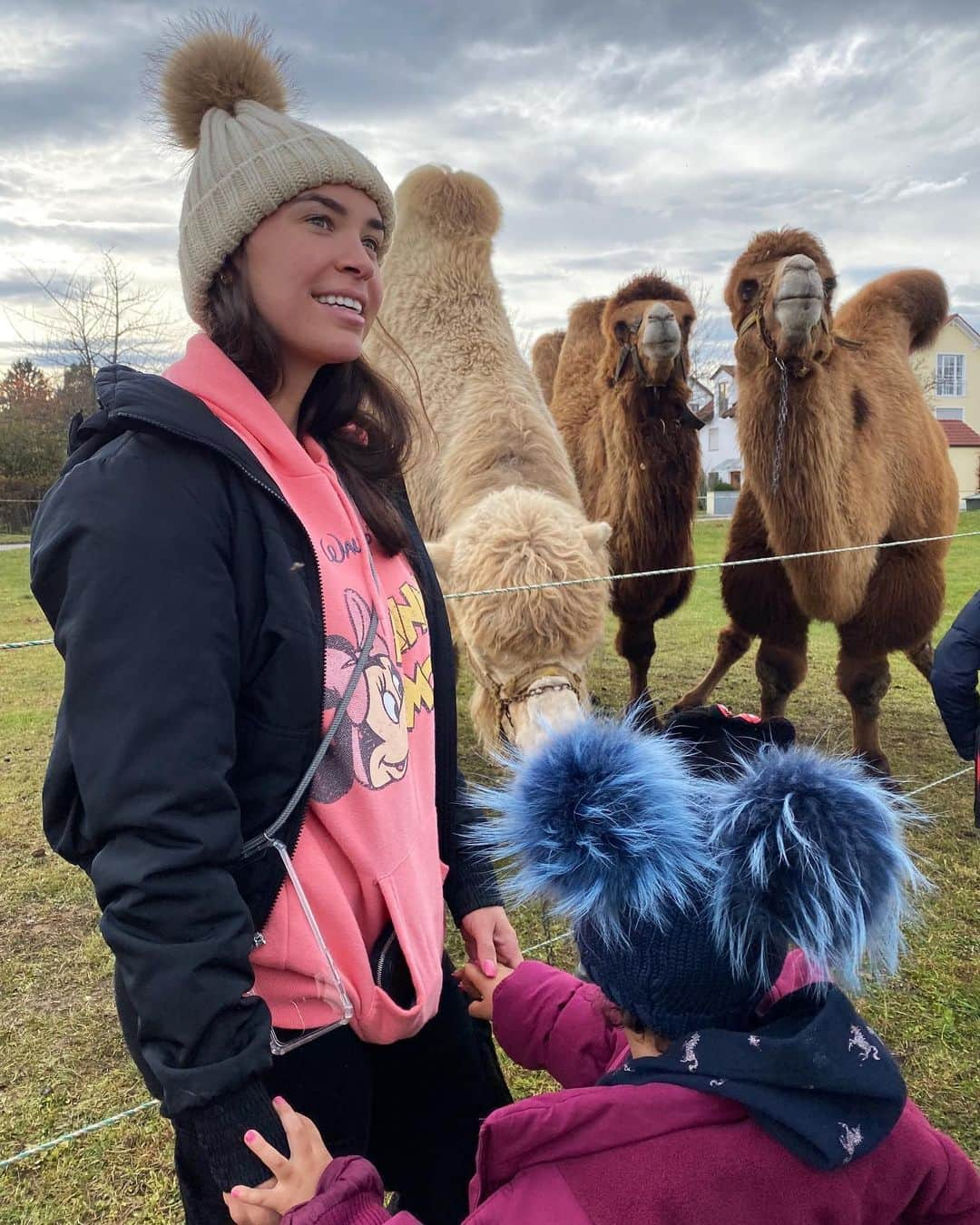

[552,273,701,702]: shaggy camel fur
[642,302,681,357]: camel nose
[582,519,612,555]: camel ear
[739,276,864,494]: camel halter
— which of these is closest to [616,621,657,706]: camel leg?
[552,273,701,702]: shaggy camel fur

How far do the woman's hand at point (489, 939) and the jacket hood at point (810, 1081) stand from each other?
1.91 feet

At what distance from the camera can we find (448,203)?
17.9 feet

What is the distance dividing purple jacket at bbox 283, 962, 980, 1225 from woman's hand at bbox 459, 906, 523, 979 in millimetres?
506

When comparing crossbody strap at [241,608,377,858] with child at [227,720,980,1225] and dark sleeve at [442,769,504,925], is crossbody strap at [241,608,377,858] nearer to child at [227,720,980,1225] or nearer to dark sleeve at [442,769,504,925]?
child at [227,720,980,1225]

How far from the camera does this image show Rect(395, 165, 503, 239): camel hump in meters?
5.42

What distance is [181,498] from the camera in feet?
3.59

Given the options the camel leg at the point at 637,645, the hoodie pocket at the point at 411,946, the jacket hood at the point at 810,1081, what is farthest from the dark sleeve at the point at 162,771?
the camel leg at the point at 637,645

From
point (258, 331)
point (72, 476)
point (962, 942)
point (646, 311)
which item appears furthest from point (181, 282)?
point (646, 311)

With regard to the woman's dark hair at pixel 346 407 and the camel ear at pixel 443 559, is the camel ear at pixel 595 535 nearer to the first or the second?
the camel ear at pixel 443 559

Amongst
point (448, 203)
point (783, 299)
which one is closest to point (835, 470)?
point (783, 299)

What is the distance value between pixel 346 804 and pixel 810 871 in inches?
25.5

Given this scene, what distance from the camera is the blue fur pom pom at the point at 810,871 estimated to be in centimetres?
116

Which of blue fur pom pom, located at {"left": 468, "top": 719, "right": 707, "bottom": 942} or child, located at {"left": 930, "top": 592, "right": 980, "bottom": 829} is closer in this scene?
blue fur pom pom, located at {"left": 468, "top": 719, "right": 707, "bottom": 942}

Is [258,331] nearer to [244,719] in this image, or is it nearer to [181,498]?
[181,498]
